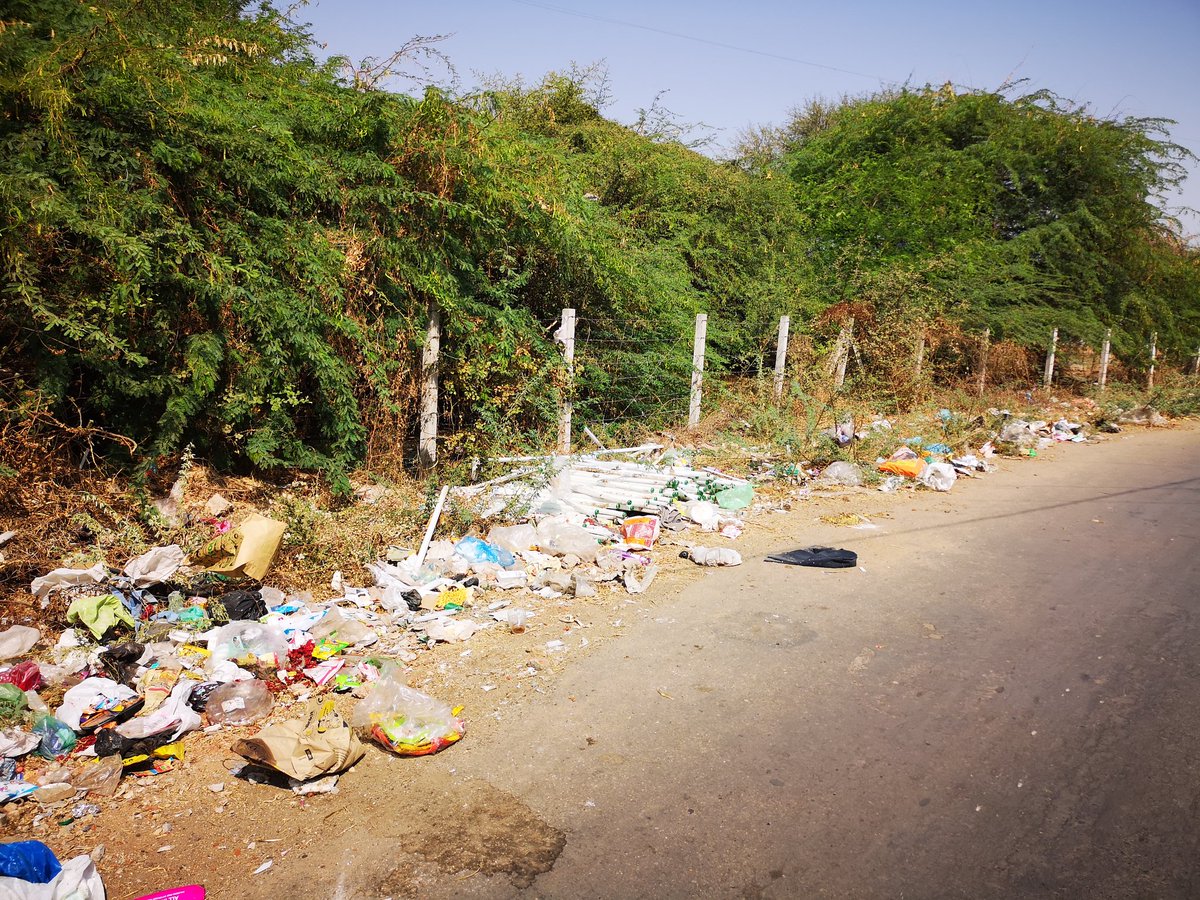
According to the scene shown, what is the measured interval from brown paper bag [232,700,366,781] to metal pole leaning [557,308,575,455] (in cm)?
460

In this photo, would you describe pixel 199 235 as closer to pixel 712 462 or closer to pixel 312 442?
pixel 312 442

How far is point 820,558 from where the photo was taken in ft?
18.7

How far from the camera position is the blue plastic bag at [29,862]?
2.29 m

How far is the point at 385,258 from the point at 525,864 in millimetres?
4872

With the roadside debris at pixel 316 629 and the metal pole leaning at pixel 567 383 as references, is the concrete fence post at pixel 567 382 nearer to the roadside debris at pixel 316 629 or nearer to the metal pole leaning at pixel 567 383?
the metal pole leaning at pixel 567 383

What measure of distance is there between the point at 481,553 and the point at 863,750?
3.00 metres

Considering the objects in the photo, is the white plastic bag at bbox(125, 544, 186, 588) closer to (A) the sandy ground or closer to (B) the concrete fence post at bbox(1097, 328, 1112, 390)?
(A) the sandy ground

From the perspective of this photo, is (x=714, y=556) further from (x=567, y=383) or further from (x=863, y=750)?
(x=567, y=383)

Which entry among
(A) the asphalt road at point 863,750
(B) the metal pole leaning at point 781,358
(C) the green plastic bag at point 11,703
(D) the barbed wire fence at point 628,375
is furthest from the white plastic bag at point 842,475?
(C) the green plastic bag at point 11,703

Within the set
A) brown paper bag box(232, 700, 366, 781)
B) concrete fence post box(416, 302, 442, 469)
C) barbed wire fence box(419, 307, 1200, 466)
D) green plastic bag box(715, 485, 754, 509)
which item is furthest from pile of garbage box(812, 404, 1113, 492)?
brown paper bag box(232, 700, 366, 781)

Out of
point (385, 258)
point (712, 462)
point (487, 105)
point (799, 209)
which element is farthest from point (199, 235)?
point (799, 209)

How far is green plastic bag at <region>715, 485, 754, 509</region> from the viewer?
7.06 meters

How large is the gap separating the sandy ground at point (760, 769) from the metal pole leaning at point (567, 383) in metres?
2.78

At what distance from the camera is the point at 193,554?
4.64m
